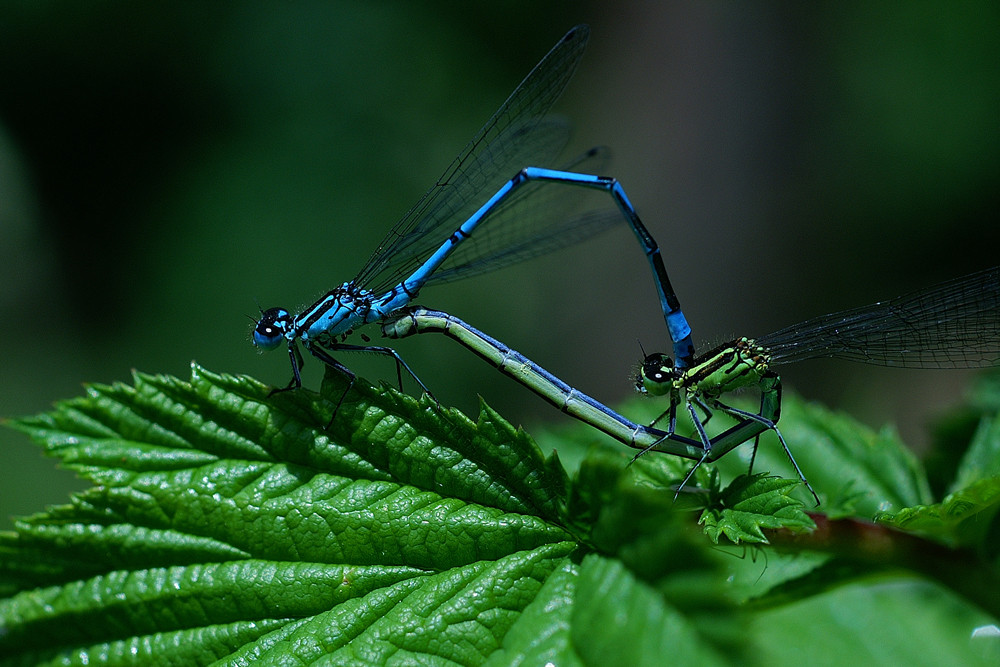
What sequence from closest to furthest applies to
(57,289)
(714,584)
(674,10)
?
(714,584)
(57,289)
(674,10)

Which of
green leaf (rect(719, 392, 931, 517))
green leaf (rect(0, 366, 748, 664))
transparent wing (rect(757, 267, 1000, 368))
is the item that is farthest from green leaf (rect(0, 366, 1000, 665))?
transparent wing (rect(757, 267, 1000, 368))

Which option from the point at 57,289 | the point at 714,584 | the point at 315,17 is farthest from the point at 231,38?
the point at 714,584

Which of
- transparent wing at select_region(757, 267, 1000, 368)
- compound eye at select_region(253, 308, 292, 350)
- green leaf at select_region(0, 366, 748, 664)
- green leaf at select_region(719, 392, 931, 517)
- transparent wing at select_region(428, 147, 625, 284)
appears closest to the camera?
green leaf at select_region(0, 366, 748, 664)

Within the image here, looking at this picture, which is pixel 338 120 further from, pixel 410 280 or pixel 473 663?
pixel 473 663

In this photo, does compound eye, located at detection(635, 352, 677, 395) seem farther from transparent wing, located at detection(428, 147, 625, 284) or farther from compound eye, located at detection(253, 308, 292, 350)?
compound eye, located at detection(253, 308, 292, 350)

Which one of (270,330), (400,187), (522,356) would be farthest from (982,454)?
(400,187)

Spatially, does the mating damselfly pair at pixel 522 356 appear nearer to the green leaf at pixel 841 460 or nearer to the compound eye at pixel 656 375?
the compound eye at pixel 656 375

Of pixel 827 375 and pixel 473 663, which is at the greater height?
pixel 827 375

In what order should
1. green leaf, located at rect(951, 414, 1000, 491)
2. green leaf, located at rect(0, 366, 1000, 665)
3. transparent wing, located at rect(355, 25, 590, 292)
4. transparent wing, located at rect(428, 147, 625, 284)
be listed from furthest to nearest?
1. transparent wing, located at rect(428, 147, 625, 284)
2. transparent wing, located at rect(355, 25, 590, 292)
3. green leaf, located at rect(951, 414, 1000, 491)
4. green leaf, located at rect(0, 366, 1000, 665)
